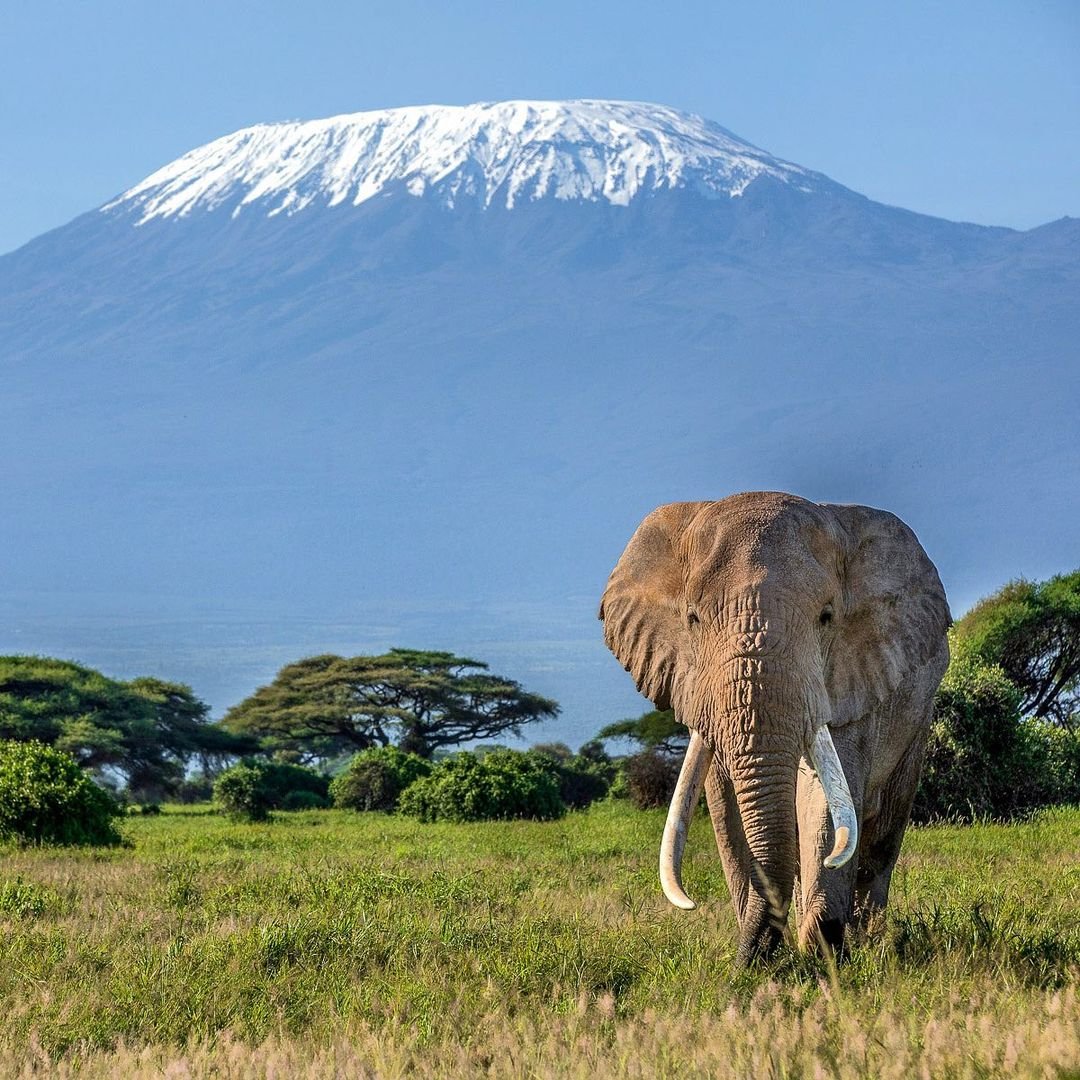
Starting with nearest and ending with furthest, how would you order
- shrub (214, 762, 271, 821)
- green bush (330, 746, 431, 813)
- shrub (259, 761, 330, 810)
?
shrub (214, 762, 271, 821) → green bush (330, 746, 431, 813) → shrub (259, 761, 330, 810)

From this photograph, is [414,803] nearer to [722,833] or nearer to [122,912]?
[122,912]

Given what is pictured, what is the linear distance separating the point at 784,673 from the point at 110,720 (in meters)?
38.3

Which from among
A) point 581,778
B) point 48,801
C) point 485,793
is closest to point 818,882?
point 48,801

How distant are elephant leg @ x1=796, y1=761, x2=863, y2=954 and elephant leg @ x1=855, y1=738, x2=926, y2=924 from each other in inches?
41.6

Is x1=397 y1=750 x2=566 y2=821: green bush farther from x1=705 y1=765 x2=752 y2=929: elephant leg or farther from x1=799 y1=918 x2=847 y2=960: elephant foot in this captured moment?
x1=799 y1=918 x2=847 y2=960: elephant foot

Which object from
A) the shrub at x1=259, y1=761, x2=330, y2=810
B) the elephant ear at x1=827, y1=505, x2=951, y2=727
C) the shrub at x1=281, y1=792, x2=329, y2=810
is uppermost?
the elephant ear at x1=827, y1=505, x2=951, y2=727

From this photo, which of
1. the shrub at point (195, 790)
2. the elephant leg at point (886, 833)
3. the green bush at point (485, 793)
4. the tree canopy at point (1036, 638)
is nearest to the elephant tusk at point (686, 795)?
the elephant leg at point (886, 833)

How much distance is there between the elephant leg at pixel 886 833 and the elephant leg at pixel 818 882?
41.6 inches

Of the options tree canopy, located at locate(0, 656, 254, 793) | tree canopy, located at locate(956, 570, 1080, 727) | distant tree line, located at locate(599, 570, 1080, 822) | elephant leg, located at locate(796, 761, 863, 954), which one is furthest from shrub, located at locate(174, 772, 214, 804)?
elephant leg, located at locate(796, 761, 863, 954)

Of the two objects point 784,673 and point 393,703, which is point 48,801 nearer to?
point 784,673

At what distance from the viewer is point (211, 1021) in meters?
6.71

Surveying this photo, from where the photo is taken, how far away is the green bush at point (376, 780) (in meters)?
29.6

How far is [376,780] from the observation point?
29.6m

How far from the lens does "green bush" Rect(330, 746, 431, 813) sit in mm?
29578
